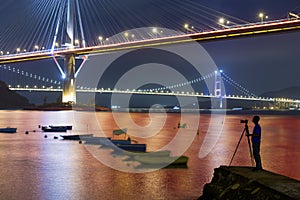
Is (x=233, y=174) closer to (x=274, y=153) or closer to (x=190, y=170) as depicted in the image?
(x=190, y=170)

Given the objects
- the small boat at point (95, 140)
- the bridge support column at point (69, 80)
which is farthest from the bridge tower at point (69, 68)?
the small boat at point (95, 140)

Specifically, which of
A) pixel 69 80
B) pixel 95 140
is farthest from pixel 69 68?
pixel 95 140

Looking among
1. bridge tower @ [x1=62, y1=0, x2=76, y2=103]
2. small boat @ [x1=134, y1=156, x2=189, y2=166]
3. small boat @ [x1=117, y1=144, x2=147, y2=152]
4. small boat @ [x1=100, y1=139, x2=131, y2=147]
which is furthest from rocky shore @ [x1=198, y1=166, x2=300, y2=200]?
bridge tower @ [x1=62, y1=0, x2=76, y2=103]

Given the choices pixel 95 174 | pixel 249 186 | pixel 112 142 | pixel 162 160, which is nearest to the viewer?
→ pixel 249 186

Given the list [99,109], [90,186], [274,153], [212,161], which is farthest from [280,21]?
[99,109]

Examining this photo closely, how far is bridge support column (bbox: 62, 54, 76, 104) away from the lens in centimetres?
5542

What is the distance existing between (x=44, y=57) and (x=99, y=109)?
83.7 feet

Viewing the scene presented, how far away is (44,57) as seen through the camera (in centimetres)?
5522

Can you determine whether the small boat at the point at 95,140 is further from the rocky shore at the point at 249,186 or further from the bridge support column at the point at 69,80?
the bridge support column at the point at 69,80

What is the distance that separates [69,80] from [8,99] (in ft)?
164

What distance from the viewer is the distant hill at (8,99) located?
9794 cm

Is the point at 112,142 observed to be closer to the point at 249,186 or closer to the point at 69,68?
the point at 249,186

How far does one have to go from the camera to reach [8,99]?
10044 cm

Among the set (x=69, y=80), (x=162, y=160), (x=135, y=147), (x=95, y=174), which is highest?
(x=69, y=80)
